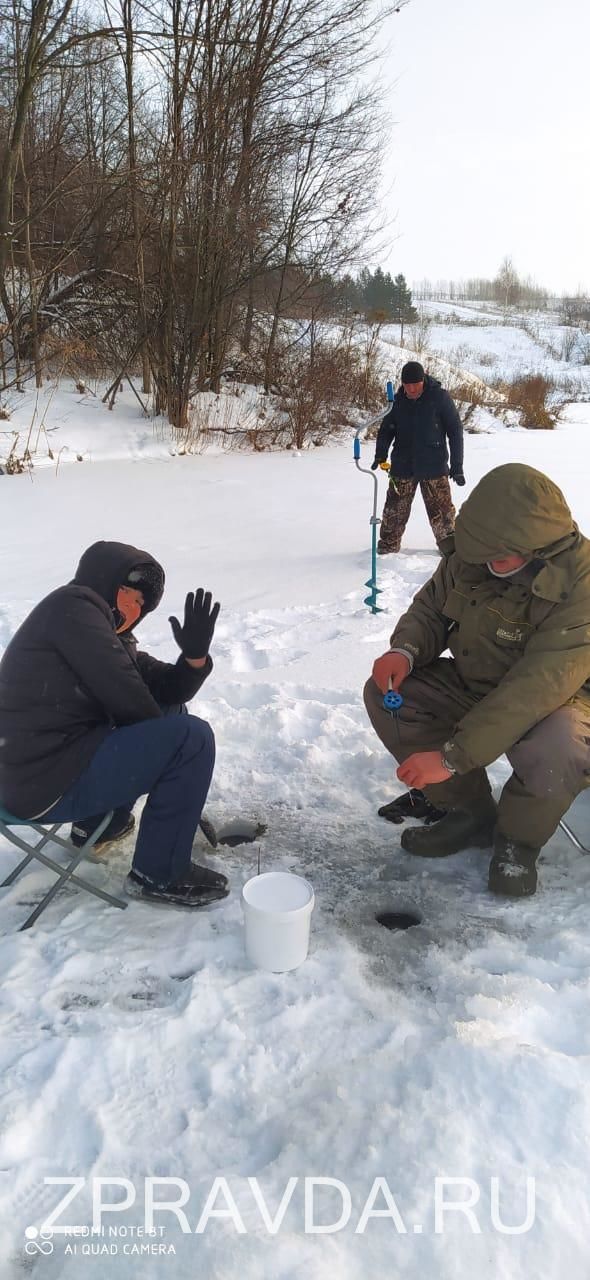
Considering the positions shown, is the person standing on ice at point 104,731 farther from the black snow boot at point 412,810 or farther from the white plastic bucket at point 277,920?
the black snow boot at point 412,810

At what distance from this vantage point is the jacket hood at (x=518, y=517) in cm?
205

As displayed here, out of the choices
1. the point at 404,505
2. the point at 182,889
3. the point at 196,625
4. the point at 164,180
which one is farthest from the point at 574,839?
the point at 164,180

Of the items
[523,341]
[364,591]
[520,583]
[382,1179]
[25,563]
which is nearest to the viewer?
[382,1179]

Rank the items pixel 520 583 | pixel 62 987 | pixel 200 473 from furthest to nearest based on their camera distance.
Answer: pixel 200 473 < pixel 520 583 < pixel 62 987

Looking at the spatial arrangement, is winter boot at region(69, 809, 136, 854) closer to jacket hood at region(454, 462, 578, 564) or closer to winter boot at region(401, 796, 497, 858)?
winter boot at region(401, 796, 497, 858)

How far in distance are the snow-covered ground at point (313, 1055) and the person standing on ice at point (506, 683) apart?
20 centimetres

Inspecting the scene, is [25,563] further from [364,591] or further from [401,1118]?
[401,1118]

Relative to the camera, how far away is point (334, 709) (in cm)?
334

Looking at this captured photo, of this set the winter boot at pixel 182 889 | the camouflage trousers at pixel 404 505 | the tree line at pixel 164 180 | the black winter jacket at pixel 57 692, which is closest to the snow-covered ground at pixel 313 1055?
the winter boot at pixel 182 889

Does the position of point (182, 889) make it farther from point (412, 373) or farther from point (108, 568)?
point (412, 373)

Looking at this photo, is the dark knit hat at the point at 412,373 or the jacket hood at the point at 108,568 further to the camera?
the dark knit hat at the point at 412,373

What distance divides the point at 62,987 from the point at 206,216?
1068 cm

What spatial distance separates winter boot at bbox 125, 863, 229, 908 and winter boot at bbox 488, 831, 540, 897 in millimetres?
826

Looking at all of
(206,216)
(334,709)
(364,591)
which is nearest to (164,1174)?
(334,709)
